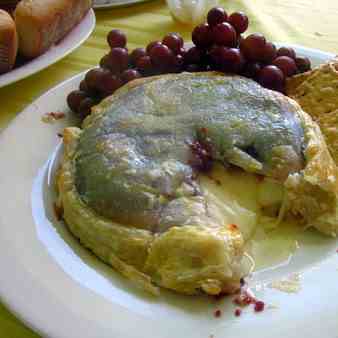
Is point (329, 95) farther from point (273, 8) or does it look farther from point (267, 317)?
point (273, 8)

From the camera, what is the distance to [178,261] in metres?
0.82

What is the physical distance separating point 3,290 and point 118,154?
0.93 ft

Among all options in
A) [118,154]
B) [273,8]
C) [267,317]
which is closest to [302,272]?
[267,317]

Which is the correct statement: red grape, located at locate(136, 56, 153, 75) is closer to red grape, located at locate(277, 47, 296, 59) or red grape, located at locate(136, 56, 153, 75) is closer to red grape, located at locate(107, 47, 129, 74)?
red grape, located at locate(107, 47, 129, 74)

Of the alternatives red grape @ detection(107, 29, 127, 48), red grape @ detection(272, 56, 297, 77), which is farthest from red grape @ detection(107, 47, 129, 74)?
red grape @ detection(272, 56, 297, 77)

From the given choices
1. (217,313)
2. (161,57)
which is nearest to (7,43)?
(161,57)

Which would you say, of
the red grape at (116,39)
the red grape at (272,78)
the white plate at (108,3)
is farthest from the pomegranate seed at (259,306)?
the white plate at (108,3)

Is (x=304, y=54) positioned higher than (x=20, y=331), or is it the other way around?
(x=304, y=54)

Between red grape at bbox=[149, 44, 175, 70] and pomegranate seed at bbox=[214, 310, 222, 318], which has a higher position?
red grape at bbox=[149, 44, 175, 70]

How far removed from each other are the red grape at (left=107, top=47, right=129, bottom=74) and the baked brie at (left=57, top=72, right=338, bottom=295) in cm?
11

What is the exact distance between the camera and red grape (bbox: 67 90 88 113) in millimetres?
1186

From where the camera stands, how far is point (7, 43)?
51.9 inches

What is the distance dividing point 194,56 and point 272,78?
180 mm

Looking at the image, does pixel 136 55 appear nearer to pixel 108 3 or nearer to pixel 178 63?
pixel 178 63
